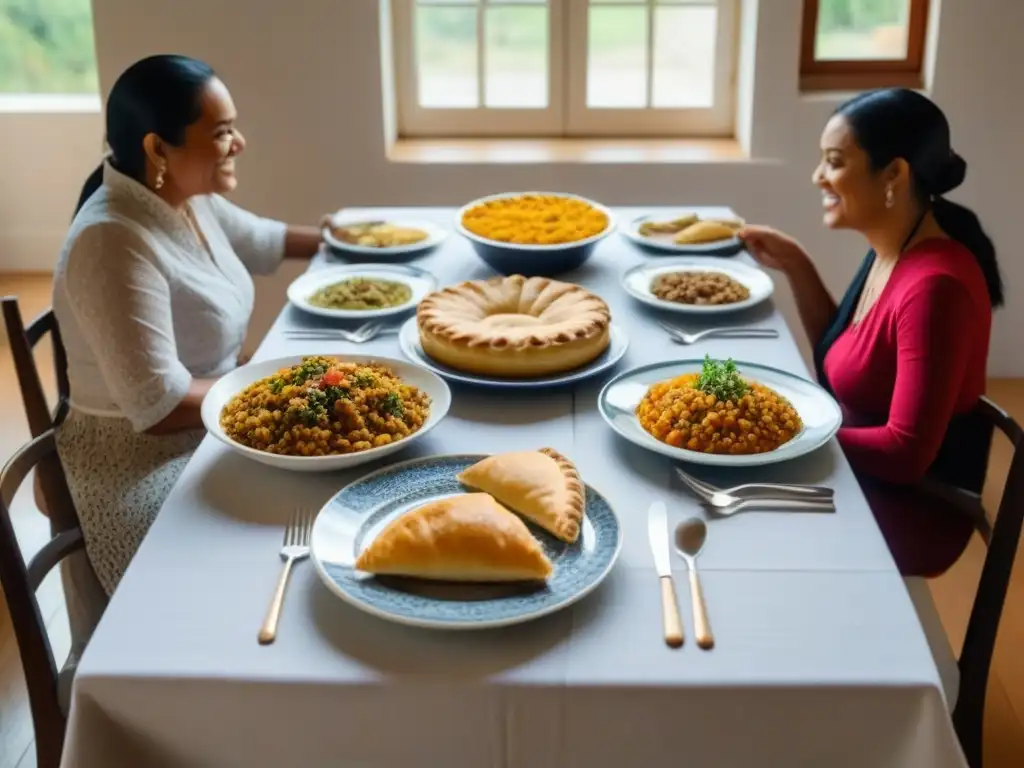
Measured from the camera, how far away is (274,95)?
3447 mm

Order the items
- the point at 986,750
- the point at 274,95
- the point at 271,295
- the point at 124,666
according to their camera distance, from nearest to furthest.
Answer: the point at 124,666, the point at 986,750, the point at 274,95, the point at 271,295

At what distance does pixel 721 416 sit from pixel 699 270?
0.82 m

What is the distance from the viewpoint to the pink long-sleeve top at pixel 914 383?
171 centimetres


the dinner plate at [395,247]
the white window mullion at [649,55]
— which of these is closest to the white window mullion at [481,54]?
the white window mullion at [649,55]

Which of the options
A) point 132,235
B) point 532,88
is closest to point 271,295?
point 532,88

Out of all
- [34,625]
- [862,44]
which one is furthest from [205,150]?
Result: [862,44]

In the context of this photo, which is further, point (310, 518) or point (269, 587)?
point (310, 518)

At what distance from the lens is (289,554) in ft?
4.22

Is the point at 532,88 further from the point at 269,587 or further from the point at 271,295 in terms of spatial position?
Answer: the point at 269,587

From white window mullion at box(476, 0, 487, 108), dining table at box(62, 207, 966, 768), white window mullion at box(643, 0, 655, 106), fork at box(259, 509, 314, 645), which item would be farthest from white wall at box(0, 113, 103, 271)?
dining table at box(62, 207, 966, 768)

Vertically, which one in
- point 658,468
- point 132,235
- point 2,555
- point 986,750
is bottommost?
point 986,750

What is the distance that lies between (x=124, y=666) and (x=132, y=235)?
103cm

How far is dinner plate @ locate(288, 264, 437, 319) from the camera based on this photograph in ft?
6.68

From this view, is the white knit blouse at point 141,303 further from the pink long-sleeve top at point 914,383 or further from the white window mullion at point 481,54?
the white window mullion at point 481,54
